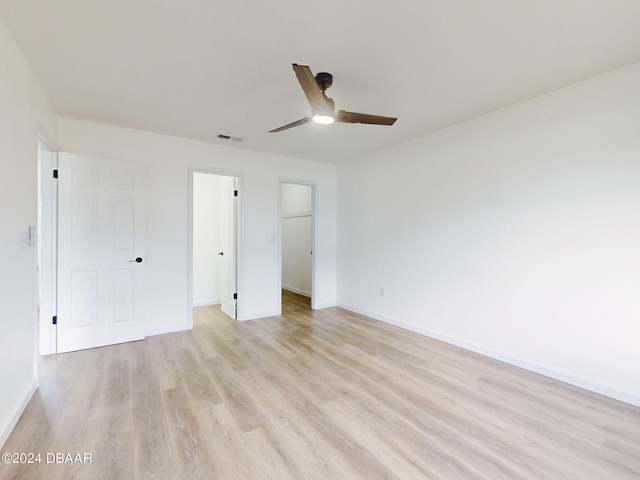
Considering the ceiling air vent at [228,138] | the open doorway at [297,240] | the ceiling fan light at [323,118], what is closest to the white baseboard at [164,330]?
the ceiling air vent at [228,138]

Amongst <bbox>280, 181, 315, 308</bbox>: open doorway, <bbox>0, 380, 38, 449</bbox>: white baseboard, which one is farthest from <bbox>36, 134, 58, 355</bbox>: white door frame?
<bbox>280, 181, 315, 308</bbox>: open doorway

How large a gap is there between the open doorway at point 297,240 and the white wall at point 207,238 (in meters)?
1.35

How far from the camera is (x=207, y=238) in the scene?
540 centimetres

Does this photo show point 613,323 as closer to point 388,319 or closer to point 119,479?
point 388,319

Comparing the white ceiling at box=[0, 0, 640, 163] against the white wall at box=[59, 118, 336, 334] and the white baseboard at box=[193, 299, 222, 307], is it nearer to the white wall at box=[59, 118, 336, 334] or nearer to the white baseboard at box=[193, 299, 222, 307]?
the white wall at box=[59, 118, 336, 334]

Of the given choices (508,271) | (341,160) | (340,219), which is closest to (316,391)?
(508,271)

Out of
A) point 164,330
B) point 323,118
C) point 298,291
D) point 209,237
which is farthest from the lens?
point 298,291

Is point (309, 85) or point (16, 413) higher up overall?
point (309, 85)

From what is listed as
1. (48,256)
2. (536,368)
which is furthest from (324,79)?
(48,256)

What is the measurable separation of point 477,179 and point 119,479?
3700mm

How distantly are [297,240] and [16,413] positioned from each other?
490 centimetres

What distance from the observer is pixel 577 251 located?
252 cm

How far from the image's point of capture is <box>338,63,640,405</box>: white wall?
7.57ft

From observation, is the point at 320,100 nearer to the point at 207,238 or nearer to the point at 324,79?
the point at 324,79
